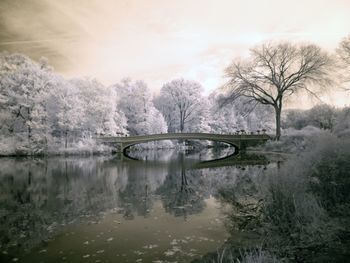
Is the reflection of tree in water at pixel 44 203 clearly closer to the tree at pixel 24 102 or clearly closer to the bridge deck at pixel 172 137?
the tree at pixel 24 102

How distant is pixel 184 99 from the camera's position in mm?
45125

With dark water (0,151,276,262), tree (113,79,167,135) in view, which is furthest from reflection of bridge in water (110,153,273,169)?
tree (113,79,167,135)

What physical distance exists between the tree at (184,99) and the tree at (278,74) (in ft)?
64.1

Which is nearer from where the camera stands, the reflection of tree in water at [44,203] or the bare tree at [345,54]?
the reflection of tree in water at [44,203]

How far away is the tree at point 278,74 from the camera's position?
23078 mm

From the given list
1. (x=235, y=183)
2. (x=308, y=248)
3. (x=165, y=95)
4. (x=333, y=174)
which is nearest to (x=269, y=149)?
(x=235, y=183)

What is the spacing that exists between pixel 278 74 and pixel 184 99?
21.7 meters

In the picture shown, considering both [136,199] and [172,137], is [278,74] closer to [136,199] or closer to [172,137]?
[172,137]

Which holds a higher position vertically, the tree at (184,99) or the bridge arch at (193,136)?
the tree at (184,99)

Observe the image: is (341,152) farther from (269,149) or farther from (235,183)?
(269,149)

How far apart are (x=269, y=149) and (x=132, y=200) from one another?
61.0 feet

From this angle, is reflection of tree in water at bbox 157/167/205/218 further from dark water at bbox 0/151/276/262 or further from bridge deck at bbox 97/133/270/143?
bridge deck at bbox 97/133/270/143

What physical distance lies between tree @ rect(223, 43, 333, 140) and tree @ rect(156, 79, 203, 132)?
19.5m

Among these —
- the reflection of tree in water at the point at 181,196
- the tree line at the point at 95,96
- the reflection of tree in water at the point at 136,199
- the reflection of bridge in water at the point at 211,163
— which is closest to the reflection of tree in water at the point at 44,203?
the reflection of tree in water at the point at 136,199
